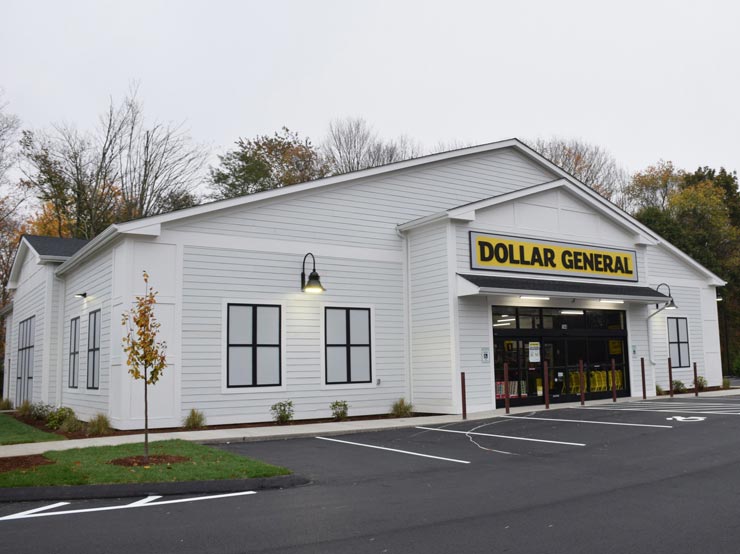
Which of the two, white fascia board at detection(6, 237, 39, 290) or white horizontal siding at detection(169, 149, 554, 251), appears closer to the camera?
white horizontal siding at detection(169, 149, 554, 251)

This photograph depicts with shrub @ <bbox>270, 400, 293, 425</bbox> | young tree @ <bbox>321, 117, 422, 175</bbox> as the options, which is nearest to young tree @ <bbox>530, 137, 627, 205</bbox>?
young tree @ <bbox>321, 117, 422, 175</bbox>

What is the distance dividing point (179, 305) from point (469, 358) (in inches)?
287

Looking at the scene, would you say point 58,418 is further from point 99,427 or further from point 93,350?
point 99,427

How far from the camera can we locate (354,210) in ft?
60.7

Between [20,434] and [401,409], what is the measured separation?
8.95 m

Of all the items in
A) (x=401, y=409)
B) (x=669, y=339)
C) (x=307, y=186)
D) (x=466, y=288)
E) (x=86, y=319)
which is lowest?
(x=401, y=409)

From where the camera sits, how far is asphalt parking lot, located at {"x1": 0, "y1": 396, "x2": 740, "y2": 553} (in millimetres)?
6102

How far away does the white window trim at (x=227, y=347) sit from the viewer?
16.0 meters

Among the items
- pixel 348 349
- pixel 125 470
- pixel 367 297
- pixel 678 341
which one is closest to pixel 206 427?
pixel 348 349

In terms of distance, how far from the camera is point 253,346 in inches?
648

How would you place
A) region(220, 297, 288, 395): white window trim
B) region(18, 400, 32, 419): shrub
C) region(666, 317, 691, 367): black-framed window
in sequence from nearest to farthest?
region(220, 297, 288, 395): white window trim → region(18, 400, 32, 419): shrub → region(666, 317, 691, 367): black-framed window

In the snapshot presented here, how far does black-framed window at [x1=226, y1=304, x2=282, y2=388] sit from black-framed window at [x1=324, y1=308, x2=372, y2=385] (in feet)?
4.61

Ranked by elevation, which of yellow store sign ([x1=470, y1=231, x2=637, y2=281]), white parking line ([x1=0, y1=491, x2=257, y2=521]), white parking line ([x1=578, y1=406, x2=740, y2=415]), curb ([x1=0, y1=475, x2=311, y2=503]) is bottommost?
white parking line ([x1=0, y1=491, x2=257, y2=521])

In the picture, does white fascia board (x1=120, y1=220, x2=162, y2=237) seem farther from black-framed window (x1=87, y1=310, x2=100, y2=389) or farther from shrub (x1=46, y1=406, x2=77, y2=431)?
shrub (x1=46, y1=406, x2=77, y2=431)
